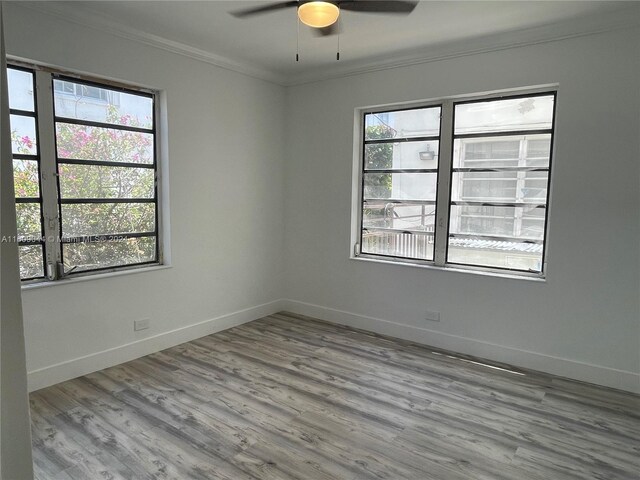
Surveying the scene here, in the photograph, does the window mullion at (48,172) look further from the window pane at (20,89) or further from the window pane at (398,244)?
the window pane at (398,244)

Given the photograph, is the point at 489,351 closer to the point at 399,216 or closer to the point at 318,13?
the point at 399,216

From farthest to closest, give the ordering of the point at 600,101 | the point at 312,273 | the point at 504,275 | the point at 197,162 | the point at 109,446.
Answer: the point at 312,273, the point at 197,162, the point at 504,275, the point at 600,101, the point at 109,446

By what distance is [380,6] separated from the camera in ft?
8.49

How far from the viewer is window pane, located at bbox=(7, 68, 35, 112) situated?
2926 mm

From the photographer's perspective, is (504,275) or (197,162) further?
(197,162)

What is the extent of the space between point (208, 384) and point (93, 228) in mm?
1612

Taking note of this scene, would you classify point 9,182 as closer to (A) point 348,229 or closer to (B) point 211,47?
(B) point 211,47

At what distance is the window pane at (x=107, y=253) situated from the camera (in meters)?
3.32

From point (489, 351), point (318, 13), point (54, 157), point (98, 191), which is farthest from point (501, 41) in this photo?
point (54, 157)

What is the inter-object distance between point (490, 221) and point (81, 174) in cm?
356

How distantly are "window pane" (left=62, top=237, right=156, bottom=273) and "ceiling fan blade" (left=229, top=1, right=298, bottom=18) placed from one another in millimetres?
2112

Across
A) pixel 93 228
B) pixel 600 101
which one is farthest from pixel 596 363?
pixel 93 228

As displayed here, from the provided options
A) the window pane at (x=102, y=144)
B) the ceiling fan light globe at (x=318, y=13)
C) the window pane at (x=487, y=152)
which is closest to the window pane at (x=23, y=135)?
the window pane at (x=102, y=144)

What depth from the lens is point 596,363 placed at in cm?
333
